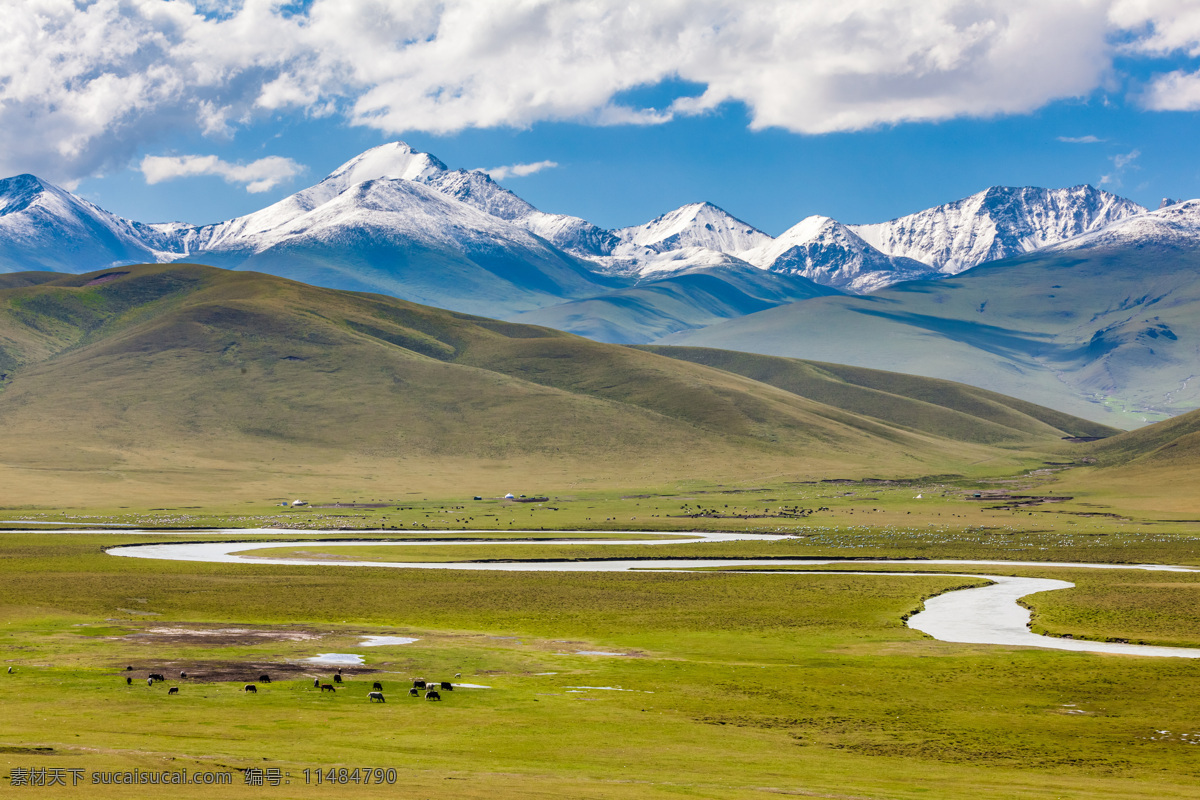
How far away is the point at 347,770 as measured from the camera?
29.8 m

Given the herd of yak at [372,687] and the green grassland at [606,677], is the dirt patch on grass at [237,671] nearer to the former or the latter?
the green grassland at [606,677]

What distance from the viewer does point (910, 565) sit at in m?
98.2

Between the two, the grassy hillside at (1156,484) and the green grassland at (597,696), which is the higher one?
the grassy hillside at (1156,484)

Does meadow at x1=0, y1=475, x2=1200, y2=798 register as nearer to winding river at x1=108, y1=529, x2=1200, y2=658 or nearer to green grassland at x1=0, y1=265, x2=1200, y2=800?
green grassland at x1=0, y1=265, x2=1200, y2=800

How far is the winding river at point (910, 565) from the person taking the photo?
59.6 metres

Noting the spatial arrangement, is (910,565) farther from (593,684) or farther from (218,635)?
(218,635)

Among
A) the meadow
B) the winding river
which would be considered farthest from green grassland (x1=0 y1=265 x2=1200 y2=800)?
the winding river

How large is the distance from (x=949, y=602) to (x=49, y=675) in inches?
2180

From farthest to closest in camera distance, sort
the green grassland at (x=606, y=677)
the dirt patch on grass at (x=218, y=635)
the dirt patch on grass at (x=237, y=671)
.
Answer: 1. the dirt patch on grass at (x=218, y=635)
2. the dirt patch on grass at (x=237, y=671)
3. the green grassland at (x=606, y=677)

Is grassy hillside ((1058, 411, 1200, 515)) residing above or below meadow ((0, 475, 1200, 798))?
above

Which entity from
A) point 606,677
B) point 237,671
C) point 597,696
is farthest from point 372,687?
point 606,677

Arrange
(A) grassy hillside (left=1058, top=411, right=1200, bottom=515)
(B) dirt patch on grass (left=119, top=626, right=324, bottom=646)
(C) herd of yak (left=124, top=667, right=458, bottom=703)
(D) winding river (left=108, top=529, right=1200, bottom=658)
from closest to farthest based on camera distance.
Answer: (C) herd of yak (left=124, top=667, right=458, bottom=703) < (B) dirt patch on grass (left=119, top=626, right=324, bottom=646) < (D) winding river (left=108, top=529, right=1200, bottom=658) < (A) grassy hillside (left=1058, top=411, right=1200, bottom=515)

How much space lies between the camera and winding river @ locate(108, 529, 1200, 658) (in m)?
59.6

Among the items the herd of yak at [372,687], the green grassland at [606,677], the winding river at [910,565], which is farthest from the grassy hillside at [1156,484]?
the herd of yak at [372,687]
